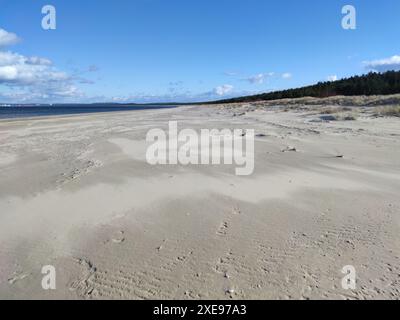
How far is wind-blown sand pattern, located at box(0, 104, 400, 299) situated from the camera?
120 inches

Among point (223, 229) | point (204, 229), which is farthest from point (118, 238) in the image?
point (223, 229)

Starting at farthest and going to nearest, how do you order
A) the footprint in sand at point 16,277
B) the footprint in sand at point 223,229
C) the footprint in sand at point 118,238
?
the footprint in sand at point 223,229 → the footprint in sand at point 118,238 → the footprint in sand at point 16,277

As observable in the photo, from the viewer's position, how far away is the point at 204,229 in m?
4.18

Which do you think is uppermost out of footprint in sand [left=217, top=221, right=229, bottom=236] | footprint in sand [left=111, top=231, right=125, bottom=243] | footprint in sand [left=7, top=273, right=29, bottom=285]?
footprint in sand [left=217, top=221, right=229, bottom=236]

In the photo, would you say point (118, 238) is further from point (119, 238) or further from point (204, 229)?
point (204, 229)

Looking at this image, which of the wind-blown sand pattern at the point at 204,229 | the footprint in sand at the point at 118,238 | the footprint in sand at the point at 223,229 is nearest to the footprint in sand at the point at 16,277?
the wind-blown sand pattern at the point at 204,229

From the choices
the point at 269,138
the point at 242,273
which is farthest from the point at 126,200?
the point at 269,138

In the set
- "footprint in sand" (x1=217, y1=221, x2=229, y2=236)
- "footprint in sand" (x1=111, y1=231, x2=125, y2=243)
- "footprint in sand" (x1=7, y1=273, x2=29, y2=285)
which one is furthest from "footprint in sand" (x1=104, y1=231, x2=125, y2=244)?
"footprint in sand" (x1=217, y1=221, x2=229, y2=236)

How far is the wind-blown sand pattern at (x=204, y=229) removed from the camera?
3.04 m

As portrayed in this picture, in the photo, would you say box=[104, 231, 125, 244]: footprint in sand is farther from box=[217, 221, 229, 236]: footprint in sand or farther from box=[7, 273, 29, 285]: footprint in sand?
box=[217, 221, 229, 236]: footprint in sand

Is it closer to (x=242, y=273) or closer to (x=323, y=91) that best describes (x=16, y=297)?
(x=242, y=273)

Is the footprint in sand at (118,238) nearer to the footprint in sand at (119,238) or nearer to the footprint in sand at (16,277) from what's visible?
the footprint in sand at (119,238)

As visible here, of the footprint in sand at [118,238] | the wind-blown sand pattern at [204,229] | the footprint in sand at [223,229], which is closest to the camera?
the wind-blown sand pattern at [204,229]

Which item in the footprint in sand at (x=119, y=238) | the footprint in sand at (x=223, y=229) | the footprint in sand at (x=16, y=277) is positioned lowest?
the footprint in sand at (x=16, y=277)
